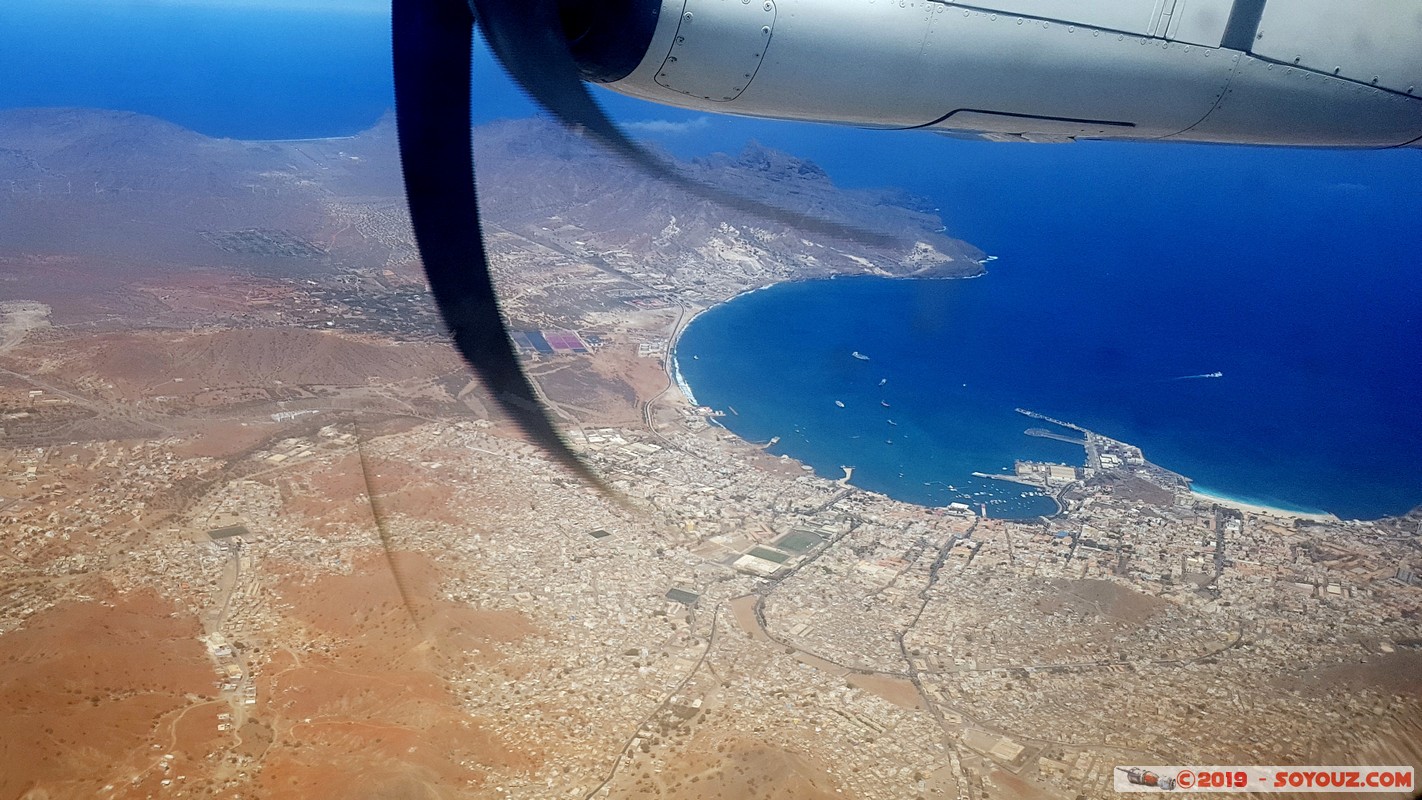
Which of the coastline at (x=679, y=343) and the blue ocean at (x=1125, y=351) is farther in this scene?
the coastline at (x=679, y=343)

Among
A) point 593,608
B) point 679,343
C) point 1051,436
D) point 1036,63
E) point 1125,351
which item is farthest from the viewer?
point 1125,351

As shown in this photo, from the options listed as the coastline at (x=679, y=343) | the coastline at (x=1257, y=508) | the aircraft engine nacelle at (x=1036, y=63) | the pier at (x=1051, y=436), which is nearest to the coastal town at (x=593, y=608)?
the coastline at (x=1257, y=508)

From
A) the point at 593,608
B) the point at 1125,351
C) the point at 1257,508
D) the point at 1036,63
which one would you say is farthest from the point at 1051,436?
the point at 1036,63

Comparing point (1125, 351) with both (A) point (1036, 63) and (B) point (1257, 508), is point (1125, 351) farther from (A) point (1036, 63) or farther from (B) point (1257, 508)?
(A) point (1036, 63)

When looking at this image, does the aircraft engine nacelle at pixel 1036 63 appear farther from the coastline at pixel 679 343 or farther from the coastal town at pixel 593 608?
the coastline at pixel 679 343

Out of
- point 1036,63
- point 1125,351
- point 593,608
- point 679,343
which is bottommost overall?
point 679,343

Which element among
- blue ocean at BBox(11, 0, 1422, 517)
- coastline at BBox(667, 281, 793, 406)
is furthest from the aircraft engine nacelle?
coastline at BBox(667, 281, 793, 406)

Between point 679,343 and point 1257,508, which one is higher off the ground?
point 1257,508
